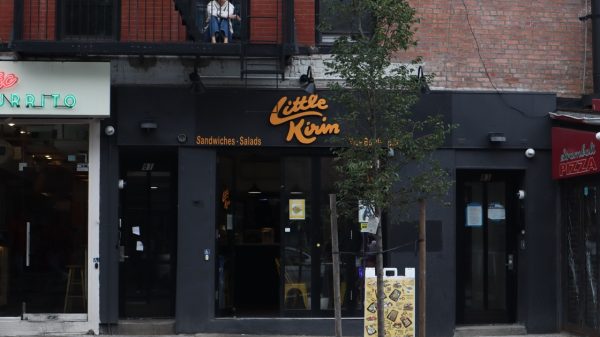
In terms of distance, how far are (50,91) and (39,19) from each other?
3.98 feet

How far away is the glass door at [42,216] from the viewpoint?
13.1m

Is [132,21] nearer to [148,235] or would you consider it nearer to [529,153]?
[148,235]

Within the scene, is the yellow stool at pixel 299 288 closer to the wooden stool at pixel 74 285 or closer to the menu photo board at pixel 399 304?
the menu photo board at pixel 399 304

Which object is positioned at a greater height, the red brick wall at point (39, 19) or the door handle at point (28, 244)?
the red brick wall at point (39, 19)

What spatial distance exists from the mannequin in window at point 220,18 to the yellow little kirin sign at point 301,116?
1.35 meters

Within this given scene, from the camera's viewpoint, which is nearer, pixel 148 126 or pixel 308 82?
pixel 148 126

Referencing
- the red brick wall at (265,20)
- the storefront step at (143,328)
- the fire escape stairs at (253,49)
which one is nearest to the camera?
the fire escape stairs at (253,49)

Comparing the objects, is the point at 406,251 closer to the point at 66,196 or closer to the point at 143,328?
the point at 143,328

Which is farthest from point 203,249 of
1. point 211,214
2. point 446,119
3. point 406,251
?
point 446,119

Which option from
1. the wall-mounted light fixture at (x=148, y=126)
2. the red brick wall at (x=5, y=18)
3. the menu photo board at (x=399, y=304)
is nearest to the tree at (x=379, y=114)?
the menu photo board at (x=399, y=304)

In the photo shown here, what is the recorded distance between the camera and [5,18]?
12969 mm

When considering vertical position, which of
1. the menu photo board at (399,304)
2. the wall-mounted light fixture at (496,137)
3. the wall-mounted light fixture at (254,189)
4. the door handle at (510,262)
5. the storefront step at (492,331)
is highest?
the wall-mounted light fixture at (496,137)

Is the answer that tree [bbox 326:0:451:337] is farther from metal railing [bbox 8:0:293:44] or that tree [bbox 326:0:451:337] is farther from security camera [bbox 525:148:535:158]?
security camera [bbox 525:148:535:158]

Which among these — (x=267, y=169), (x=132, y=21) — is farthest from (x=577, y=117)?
(x=132, y=21)
